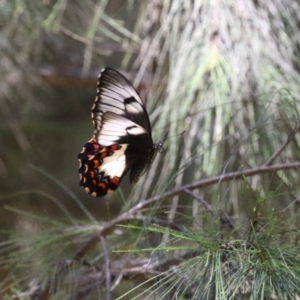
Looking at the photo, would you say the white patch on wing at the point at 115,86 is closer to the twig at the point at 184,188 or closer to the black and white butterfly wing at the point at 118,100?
the black and white butterfly wing at the point at 118,100

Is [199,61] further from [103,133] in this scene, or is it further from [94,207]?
[94,207]

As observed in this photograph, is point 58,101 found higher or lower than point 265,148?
higher

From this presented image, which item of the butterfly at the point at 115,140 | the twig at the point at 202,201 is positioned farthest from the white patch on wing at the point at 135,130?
the twig at the point at 202,201

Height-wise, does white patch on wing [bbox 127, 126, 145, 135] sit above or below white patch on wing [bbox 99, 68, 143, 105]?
below

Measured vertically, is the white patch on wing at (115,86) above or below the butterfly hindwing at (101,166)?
above

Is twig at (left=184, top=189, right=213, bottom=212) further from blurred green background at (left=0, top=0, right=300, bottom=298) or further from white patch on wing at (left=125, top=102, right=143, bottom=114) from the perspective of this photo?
white patch on wing at (left=125, top=102, right=143, bottom=114)

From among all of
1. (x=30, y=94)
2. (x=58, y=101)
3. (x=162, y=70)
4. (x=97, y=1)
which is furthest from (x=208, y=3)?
(x=58, y=101)

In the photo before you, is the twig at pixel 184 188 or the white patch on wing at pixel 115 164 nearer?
the twig at pixel 184 188

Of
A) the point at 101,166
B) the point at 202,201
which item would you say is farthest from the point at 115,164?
the point at 202,201

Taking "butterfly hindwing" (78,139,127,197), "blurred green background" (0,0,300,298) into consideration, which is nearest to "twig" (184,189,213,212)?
"blurred green background" (0,0,300,298)
